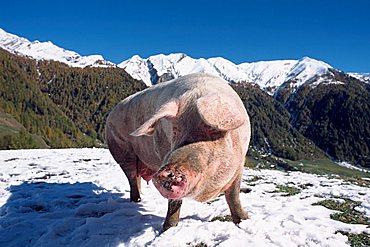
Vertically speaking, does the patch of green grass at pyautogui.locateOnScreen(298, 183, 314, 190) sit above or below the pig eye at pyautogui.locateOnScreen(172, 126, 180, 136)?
below

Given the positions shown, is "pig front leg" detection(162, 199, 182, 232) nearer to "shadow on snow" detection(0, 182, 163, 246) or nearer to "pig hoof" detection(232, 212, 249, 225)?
"shadow on snow" detection(0, 182, 163, 246)

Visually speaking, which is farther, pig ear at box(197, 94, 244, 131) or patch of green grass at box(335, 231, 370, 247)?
patch of green grass at box(335, 231, 370, 247)

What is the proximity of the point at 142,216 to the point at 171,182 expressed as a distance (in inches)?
135

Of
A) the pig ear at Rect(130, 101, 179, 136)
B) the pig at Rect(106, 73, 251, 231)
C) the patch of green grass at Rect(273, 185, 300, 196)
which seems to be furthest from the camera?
the patch of green grass at Rect(273, 185, 300, 196)

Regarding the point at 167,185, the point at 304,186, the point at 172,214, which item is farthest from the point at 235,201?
the point at 304,186

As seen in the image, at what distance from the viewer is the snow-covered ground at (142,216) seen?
18.6 feet

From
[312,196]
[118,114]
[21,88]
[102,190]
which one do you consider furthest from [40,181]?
[21,88]

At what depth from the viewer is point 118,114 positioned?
26.1ft

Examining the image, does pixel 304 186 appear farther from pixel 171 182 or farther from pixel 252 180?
pixel 171 182

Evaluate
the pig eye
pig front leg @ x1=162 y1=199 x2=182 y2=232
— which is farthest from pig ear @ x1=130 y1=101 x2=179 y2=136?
pig front leg @ x1=162 y1=199 x2=182 y2=232

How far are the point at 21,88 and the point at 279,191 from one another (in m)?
173

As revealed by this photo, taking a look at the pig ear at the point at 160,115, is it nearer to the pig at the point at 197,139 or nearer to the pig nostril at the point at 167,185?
the pig at the point at 197,139

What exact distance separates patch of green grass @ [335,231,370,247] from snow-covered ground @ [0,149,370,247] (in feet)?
Answer: 0.43

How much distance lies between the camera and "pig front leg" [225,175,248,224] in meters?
5.91
